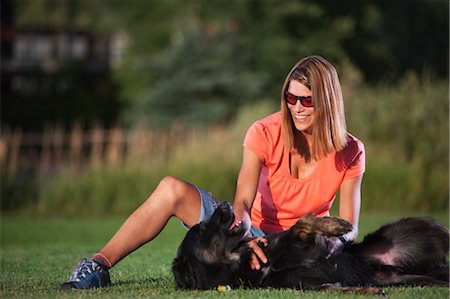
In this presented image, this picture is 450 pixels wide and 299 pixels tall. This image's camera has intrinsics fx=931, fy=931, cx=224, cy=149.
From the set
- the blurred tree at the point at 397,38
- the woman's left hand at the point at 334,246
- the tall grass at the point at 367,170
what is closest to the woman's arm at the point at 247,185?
the woman's left hand at the point at 334,246

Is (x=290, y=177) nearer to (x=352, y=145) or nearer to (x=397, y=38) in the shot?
(x=352, y=145)

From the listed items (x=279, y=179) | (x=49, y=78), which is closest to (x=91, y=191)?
(x=279, y=179)

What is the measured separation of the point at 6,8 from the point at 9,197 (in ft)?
93.7

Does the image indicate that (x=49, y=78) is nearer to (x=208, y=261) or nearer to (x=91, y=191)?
(x=91, y=191)

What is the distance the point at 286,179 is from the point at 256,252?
783mm

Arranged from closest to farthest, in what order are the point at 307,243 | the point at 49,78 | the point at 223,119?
the point at 307,243 → the point at 223,119 → the point at 49,78

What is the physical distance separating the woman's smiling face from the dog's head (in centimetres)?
80

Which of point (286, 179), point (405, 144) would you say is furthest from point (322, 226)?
point (405, 144)

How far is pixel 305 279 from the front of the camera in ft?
17.7

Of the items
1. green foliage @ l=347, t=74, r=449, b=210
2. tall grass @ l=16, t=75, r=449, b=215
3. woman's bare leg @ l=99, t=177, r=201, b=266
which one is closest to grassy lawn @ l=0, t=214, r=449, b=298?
woman's bare leg @ l=99, t=177, r=201, b=266

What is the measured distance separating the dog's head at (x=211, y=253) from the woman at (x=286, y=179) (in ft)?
0.64

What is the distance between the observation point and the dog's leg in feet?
16.6

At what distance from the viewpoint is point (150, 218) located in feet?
18.4

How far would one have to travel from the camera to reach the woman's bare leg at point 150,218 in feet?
18.4
